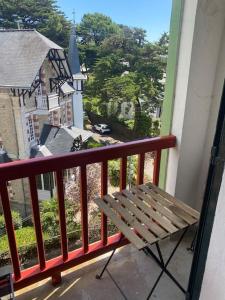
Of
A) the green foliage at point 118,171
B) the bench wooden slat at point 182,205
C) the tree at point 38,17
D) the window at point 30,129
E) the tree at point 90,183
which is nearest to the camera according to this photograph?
the tree at point 38,17

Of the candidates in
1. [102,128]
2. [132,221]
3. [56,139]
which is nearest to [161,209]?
[132,221]

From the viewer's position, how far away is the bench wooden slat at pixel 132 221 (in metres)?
1.32

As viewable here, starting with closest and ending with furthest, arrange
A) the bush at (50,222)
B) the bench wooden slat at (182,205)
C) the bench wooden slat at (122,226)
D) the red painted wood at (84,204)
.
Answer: the bench wooden slat at (122,226)
the bench wooden slat at (182,205)
the red painted wood at (84,204)
the bush at (50,222)

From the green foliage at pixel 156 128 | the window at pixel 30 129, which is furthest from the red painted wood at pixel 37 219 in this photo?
the green foliage at pixel 156 128

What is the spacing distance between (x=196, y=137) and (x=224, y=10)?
85 centimetres

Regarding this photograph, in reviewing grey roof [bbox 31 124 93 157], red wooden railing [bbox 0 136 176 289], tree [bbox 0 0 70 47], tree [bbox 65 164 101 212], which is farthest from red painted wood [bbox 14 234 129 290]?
tree [bbox 0 0 70 47]

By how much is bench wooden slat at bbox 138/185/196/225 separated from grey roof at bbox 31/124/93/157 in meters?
0.56

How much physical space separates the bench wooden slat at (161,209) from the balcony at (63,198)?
0.64 ft

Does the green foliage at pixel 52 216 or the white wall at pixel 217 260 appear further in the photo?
the green foliage at pixel 52 216

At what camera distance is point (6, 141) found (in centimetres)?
135

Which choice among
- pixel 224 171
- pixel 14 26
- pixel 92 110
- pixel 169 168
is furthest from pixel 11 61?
pixel 169 168

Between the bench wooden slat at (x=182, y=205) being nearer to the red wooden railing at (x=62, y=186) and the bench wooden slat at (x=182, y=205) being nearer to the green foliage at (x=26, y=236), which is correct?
the red wooden railing at (x=62, y=186)

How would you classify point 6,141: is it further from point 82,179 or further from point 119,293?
point 119,293

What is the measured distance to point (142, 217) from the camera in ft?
4.82
